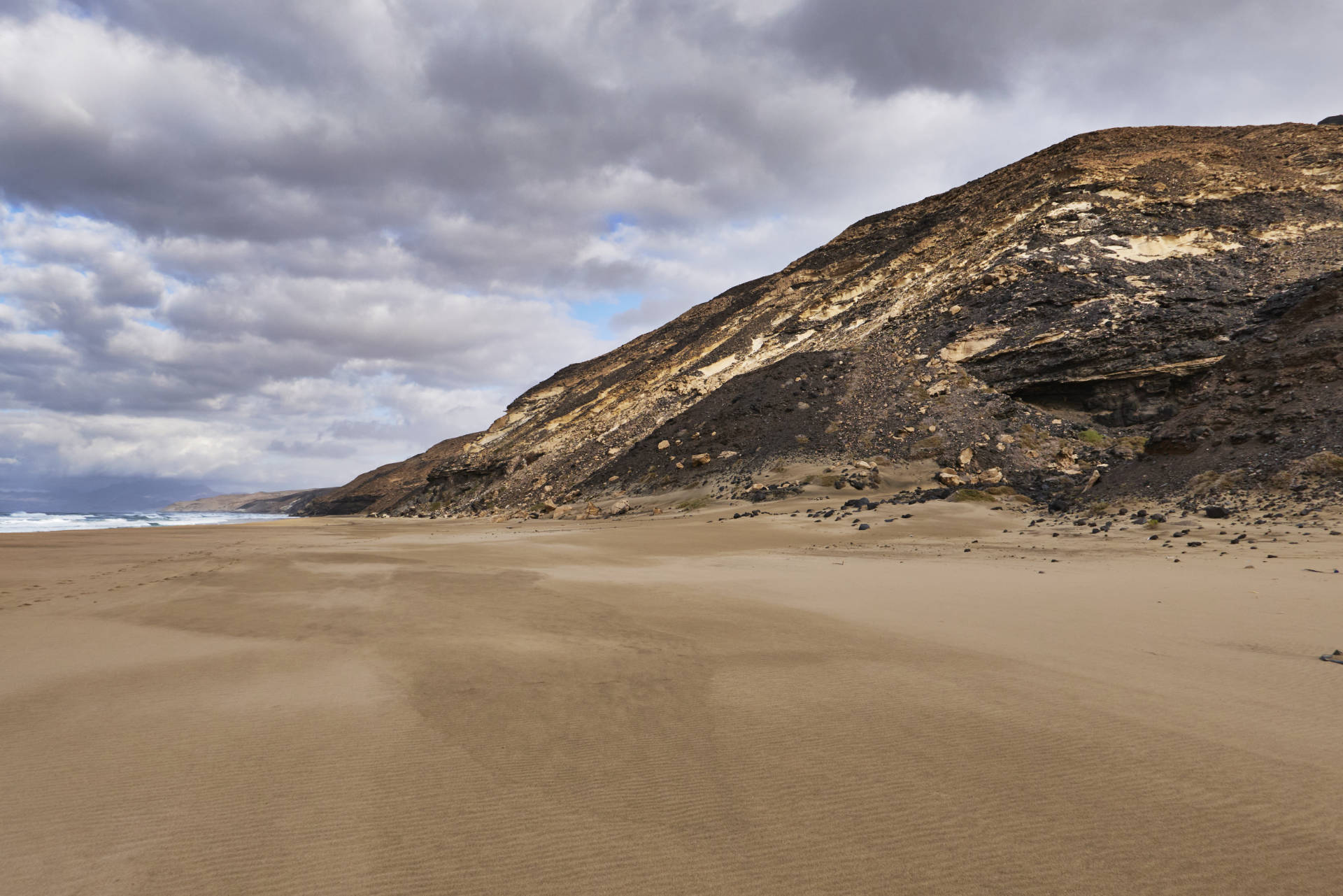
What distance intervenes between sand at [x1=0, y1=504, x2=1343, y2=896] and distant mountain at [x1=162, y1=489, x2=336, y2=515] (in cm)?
11605

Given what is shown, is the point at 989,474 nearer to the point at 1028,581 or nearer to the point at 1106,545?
the point at 1106,545

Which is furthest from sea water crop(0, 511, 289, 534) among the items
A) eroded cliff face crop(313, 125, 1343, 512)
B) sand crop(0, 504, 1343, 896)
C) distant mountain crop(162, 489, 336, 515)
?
distant mountain crop(162, 489, 336, 515)

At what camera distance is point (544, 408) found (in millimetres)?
45344

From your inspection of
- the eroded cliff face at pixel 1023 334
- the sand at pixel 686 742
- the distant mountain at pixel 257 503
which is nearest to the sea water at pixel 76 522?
the eroded cliff face at pixel 1023 334

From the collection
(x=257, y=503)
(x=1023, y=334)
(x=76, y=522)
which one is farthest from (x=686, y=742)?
(x=257, y=503)

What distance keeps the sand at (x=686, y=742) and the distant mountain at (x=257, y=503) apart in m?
116

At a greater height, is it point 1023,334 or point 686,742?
point 1023,334

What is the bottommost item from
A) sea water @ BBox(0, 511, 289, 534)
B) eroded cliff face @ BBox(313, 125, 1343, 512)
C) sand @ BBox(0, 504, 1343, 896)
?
sand @ BBox(0, 504, 1343, 896)

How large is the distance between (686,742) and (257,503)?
175 meters

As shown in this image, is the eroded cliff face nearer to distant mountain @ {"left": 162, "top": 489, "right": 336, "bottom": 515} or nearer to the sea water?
the sea water

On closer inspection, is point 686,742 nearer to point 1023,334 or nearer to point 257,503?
point 1023,334

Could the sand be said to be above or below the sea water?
below

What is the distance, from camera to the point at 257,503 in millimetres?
149125

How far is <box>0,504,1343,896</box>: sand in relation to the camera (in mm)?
1813
